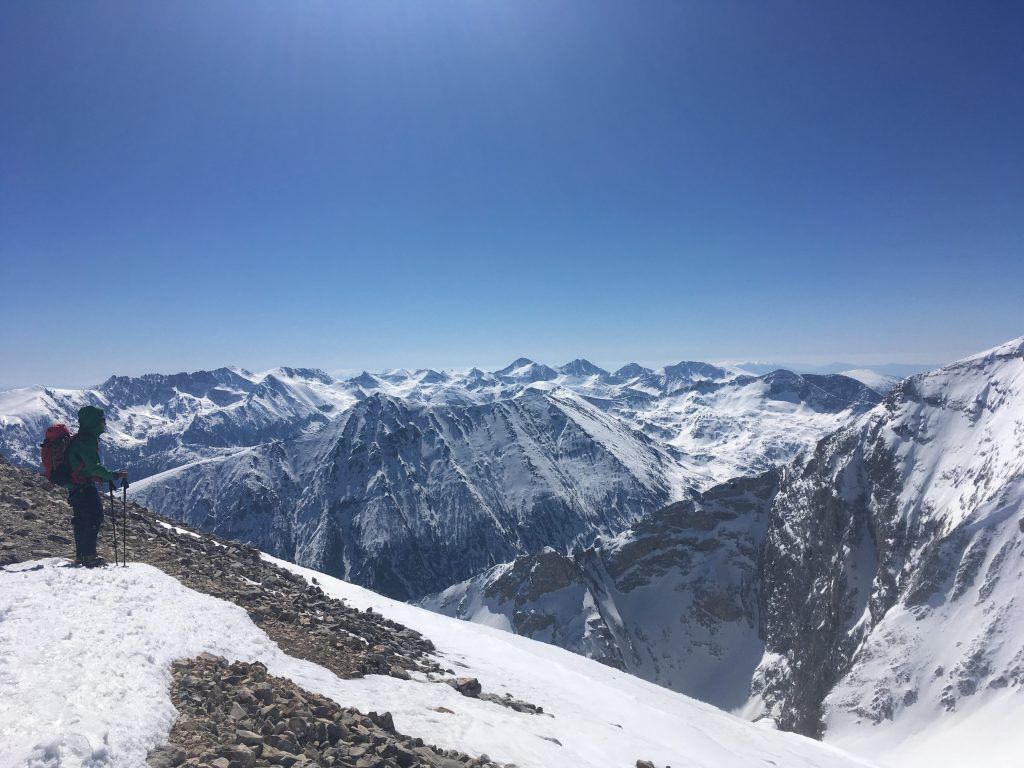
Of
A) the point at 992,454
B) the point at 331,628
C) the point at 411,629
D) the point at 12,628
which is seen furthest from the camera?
the point at 992,454

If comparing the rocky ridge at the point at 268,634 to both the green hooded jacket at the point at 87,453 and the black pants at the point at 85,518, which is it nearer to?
the black pants at the point at 85,518

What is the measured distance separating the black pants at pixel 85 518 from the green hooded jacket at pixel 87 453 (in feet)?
1.28

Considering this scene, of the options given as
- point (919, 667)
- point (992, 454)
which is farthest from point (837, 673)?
point (992, 454)

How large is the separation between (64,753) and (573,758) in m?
11.8

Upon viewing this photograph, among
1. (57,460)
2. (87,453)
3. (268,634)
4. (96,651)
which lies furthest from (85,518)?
(96,651)

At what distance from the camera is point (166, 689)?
458 inches

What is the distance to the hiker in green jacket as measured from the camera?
18.8m

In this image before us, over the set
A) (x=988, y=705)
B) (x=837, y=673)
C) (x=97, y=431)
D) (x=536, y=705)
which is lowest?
(x=837, y=673)

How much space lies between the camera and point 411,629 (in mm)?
25672

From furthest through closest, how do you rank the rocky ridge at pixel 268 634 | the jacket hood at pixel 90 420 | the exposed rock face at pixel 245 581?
the jacket hood at pixel 90 420
the exposed rock face at pixel 245 581
the rocky ridge at pixel 268 634

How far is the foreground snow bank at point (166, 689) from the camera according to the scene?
9.47 metres

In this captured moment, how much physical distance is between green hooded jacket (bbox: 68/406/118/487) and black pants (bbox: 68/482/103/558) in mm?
391

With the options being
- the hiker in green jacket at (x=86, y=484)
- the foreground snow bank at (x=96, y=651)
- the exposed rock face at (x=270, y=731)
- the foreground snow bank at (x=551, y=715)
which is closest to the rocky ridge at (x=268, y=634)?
the exposed rock face at (x=270, y=731)

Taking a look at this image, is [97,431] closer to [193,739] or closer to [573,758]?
[193,739]
